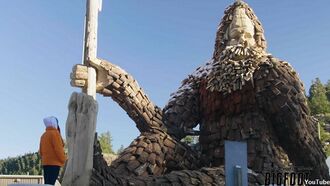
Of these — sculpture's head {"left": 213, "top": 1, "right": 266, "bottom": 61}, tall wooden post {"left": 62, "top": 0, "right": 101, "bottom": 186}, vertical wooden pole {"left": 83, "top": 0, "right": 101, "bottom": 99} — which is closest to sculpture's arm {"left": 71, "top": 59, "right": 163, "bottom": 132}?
vertical wooden pole {"left": 83, "top": 0, "right": 101, "bottom": 99}

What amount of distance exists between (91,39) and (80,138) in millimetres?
1305

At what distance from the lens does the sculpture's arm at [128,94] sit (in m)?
4.89

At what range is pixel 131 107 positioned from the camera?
5281 millimetres

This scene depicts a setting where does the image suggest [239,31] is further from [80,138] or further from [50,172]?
[50,172]

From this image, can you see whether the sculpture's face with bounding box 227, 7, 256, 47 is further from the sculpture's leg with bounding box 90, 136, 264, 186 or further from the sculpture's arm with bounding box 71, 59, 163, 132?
the sculpture's leg with bounding box 90, 136, 264, 186

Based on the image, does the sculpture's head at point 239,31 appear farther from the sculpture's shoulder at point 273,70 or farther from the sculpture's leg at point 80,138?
the sculpture's leg at point 80,138

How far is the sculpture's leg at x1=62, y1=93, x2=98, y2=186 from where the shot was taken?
3.57m

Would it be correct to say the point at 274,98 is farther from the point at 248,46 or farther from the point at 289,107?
the point at 248,46

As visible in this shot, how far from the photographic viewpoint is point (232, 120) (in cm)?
545

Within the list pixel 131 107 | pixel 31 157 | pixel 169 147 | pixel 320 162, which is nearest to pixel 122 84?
pixel 131 107

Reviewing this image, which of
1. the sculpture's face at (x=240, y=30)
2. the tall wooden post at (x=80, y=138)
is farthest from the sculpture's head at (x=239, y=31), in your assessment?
the tall wooden post at (x=80, y=138)

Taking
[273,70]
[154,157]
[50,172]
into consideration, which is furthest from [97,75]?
[273,70]

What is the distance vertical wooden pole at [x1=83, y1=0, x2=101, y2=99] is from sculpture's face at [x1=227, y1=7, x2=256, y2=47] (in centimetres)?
226

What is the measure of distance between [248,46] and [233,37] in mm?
405
